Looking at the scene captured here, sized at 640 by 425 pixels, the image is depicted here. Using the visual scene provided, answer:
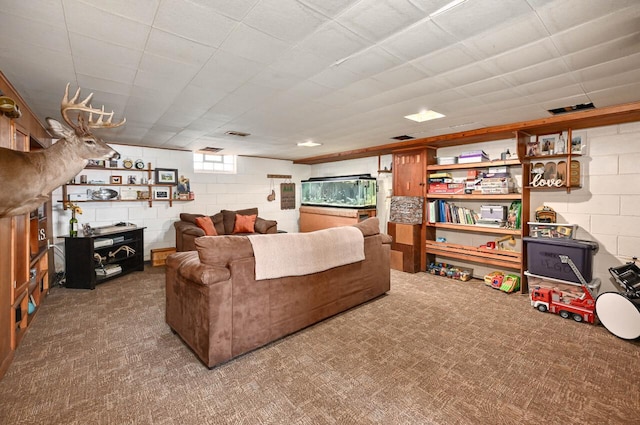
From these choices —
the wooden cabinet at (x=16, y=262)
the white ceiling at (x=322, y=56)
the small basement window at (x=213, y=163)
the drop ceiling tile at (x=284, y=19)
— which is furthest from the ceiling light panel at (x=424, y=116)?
the small basement window at (x=213, y=163)

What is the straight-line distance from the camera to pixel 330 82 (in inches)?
94.7

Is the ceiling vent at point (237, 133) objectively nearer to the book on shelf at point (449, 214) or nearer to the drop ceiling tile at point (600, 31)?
the book on shelf at point (449, 214)

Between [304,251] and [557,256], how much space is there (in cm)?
305

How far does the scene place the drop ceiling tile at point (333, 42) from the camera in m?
1.65

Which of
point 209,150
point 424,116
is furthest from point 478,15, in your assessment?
point 209,150

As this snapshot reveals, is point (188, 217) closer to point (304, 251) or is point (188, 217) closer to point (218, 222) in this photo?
point (218, 222)

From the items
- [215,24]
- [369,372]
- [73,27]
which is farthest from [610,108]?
[73,27]

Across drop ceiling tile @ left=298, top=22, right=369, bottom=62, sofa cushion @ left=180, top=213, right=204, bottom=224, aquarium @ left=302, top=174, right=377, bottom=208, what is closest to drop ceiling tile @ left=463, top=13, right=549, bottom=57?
drop ceiling tile @ left=298, top=22, right=369, bottom=62

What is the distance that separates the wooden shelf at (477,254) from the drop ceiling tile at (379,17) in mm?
3705

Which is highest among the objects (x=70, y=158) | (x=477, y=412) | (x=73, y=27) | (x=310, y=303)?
(x=73, y=27)

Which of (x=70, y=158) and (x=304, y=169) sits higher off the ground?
(x=304, y=169)

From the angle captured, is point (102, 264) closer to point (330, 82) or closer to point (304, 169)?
point (330, 82)

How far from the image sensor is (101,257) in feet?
14.7

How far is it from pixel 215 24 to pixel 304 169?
21.1 feet
